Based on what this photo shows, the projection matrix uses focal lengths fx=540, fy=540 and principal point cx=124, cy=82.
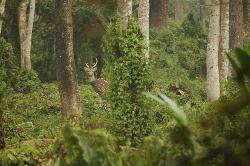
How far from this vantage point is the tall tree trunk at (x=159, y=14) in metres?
34.5

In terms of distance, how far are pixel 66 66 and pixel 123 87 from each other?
500 cm

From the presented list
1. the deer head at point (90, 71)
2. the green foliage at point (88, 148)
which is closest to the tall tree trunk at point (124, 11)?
the deer head at point (90, 71)

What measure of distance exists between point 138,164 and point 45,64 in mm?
24773

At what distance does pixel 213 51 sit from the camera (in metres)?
20.5

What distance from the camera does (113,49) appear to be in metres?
14.4

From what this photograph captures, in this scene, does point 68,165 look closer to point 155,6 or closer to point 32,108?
point 32,108

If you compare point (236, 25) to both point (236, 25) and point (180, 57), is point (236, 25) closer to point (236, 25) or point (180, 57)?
point (236, 25)

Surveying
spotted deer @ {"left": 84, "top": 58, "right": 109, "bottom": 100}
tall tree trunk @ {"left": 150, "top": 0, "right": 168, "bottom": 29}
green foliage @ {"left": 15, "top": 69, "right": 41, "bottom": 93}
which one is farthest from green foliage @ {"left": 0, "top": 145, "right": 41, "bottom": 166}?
tall tree trunk @ {"left": 150, "top": 0, "right": 168, "bottom": 29}

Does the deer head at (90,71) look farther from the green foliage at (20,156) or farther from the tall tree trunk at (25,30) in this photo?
the green foliage at (20,156)

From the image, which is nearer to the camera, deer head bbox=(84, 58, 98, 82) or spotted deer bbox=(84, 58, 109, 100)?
spotted deer bbox=(84, 58, 109, 100)

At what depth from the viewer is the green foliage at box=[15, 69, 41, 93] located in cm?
2403

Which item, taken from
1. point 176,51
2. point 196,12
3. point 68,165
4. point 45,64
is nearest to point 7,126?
point 68,165

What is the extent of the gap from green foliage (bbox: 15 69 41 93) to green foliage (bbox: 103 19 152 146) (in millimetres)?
10192

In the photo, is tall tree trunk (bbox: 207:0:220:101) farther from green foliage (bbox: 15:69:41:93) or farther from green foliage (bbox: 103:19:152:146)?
green foliage (bbox: 15:69:41:93)
